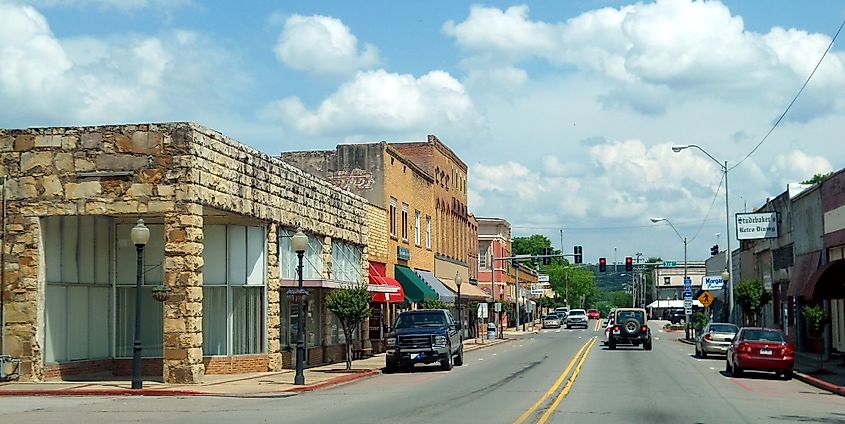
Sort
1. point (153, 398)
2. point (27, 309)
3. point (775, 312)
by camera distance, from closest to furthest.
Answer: point (153, 398), point (27, 309), point (775, 312)

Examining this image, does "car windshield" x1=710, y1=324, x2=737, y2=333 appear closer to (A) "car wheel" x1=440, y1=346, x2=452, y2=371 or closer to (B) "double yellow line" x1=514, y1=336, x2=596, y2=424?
(B) "double yellow line" x1=514, y1=336, x2=596, y2=424

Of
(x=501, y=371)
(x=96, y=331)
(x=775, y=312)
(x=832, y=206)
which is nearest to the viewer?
(x=96, y=331)

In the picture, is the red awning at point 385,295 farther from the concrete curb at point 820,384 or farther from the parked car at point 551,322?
the parked car at point 551,322

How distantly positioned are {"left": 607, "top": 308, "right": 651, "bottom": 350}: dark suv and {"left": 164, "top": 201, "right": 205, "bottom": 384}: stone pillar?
26.7 metres

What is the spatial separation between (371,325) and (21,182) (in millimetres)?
21473

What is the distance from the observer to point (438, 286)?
5516 cm

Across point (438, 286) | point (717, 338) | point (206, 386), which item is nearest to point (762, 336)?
point (717, 338)

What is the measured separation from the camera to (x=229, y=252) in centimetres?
2978

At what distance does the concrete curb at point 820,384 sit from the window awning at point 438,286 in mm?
24229

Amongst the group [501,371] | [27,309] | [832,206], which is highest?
[832,206]

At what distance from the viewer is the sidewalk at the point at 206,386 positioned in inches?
928

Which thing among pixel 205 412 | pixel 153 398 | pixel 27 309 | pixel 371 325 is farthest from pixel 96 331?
pixel 371 325

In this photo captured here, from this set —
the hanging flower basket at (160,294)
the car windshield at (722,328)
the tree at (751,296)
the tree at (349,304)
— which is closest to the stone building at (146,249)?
the hanging flower basket at (160,294)

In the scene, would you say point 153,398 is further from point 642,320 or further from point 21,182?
point 642,320
